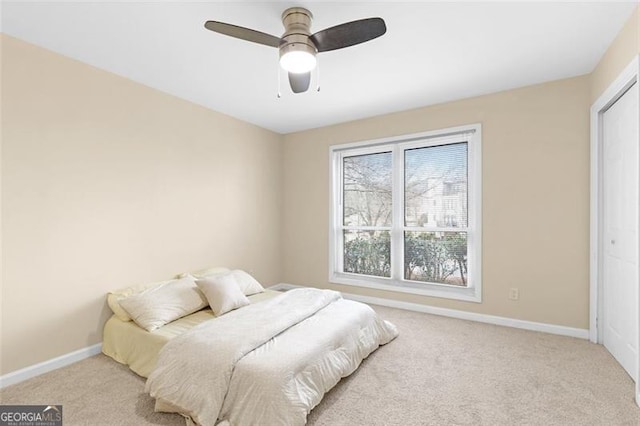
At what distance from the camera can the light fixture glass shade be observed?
1.98 metres

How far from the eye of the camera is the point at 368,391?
218cm

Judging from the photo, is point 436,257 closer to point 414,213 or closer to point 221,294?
point 414,213

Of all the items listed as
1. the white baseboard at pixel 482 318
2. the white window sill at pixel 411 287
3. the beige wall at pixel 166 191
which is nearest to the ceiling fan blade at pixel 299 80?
the beige wall at pixel 166 191

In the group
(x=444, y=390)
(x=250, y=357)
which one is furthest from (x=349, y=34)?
(x=444, y=390)

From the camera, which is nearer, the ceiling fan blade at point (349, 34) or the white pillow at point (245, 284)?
the ceiling fan blade at point (349, 34)

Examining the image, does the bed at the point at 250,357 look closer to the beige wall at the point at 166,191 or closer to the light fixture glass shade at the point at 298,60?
the beige wall at the point at 166,191

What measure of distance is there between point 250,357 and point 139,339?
3.87 ft

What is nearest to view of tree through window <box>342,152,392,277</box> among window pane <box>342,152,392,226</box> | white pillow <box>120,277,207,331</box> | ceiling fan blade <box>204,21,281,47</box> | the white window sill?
window pane <box>342,152,392,226</box>

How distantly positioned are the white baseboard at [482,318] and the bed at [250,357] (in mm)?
1345

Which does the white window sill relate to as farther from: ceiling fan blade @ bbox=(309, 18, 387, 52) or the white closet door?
ceiling fan blade @ bbox=(309, 18, 387, 52)

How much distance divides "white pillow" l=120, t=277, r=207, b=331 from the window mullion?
247 cm

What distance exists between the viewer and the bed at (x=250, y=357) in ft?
5.70

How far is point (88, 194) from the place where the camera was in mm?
2754

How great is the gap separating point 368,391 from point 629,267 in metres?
2.20
